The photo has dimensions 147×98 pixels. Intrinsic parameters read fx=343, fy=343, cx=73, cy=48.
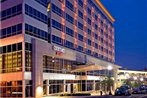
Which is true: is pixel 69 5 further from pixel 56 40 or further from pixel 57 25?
pixel 56 40

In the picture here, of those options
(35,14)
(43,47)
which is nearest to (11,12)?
(35,14)

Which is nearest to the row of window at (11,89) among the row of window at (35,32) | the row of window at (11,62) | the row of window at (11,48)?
the row of window at (11,62)

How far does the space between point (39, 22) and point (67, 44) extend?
15458mm

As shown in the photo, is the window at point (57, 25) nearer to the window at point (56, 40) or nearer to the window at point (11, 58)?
the window at point (56, 40)

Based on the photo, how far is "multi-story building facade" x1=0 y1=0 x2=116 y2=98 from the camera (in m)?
54.6

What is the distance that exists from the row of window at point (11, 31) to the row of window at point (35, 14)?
110 inches

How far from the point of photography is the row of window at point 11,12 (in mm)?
54719

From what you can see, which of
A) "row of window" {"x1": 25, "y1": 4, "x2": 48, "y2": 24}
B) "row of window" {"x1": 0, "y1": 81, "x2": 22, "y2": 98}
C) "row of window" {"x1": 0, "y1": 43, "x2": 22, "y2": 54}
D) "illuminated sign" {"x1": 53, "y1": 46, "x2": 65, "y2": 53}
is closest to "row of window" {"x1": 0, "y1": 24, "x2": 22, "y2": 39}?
"row of window" {"x1": 0, "y1": 43, "x2": 22, "y2": 54}

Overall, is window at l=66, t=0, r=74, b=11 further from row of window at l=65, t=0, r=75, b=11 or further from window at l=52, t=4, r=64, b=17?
window at l=52, t=4, r=64, b=17

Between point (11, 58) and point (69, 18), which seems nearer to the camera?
point (11, 58)

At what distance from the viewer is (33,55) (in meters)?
55.5

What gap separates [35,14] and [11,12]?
399 cm

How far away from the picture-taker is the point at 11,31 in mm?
56719

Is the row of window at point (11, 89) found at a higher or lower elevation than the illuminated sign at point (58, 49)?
lower
